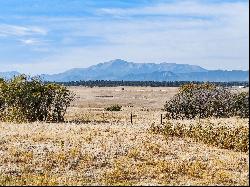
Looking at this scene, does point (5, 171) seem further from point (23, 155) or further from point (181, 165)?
point (181, 165)

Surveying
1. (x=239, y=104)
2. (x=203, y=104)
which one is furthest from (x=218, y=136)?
(x=239, y=104)

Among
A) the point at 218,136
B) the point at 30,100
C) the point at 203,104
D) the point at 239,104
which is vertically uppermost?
the point at 30,100

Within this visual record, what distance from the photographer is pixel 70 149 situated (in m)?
24.4

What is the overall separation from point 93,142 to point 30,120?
1893 centimetres

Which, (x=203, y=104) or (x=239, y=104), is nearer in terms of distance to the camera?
(x=203, y=104)

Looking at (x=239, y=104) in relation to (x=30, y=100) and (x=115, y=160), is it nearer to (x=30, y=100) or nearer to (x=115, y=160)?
(x=30, y=100)

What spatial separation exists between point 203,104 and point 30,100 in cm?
1672

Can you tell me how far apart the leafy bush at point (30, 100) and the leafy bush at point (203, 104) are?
1169 cm

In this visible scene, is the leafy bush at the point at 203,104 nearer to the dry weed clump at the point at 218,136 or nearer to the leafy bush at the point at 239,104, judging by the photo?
the leafy bush at the point at 239,104

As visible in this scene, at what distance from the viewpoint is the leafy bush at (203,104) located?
5003 cm

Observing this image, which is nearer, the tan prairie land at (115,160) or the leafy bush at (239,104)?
the tan prairie land at (115,160)

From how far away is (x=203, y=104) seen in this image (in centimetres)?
5006

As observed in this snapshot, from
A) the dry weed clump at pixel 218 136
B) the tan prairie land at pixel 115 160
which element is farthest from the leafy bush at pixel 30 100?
the dry weed clump at pixel 218 136

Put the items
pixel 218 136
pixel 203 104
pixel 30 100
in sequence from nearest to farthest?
pixel 218 136 → pixel 30 100 → pixel 203 104
